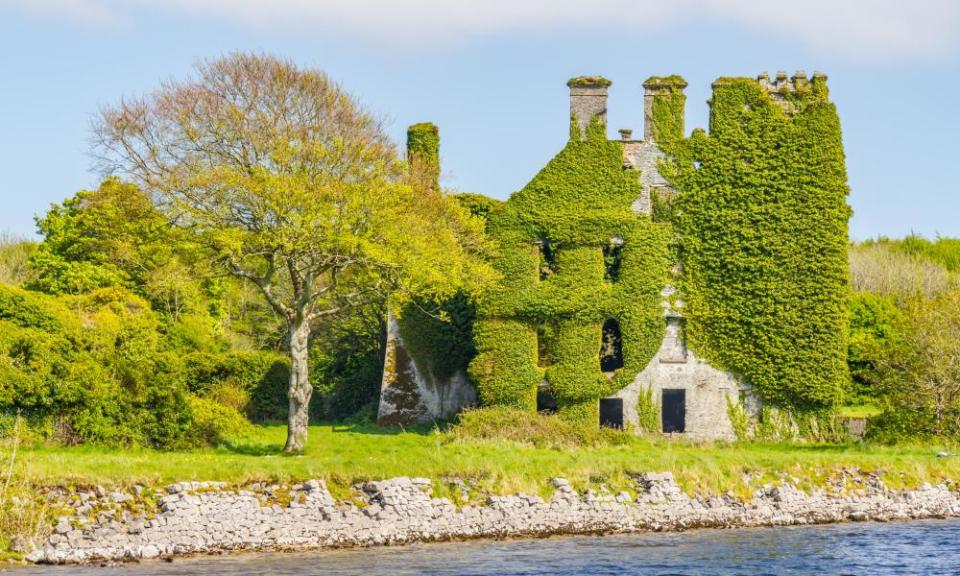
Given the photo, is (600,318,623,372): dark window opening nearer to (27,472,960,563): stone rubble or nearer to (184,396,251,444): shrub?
(27,472,960,563): stone rubble

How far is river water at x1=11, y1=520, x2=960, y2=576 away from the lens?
2558cm

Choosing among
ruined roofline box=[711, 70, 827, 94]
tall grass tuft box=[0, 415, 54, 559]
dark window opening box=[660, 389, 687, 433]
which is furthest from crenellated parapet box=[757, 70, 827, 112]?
tall grass tuft box=[0, 415, 54, 559]

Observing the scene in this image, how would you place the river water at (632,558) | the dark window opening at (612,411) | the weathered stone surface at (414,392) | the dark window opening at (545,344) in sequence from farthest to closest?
the dark window opening at (612,411), the weathered stone surface at (414,392), the dark window opening at (545,344), the river water at (632,558)

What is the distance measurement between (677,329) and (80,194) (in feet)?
105

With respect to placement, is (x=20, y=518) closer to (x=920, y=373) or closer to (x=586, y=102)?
(x=586, y=102)

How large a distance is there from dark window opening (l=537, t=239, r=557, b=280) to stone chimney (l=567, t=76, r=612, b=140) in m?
3.96

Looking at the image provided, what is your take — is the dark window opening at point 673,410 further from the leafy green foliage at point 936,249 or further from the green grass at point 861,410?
the leafy green foliage at point 936,249

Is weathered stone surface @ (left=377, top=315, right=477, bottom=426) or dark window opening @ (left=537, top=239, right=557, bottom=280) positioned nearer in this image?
dark window opening @ (left=537, top=239, right=557, bottom=280)

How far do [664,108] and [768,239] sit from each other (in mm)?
5891

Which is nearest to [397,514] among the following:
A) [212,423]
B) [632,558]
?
[632,558]

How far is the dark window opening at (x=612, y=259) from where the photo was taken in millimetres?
44062

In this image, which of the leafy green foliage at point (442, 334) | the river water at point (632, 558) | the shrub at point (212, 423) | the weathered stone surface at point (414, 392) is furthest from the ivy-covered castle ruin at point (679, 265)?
the river water at point (632, 558)

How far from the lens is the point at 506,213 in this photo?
1750 inches

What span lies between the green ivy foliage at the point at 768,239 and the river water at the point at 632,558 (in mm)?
12649
